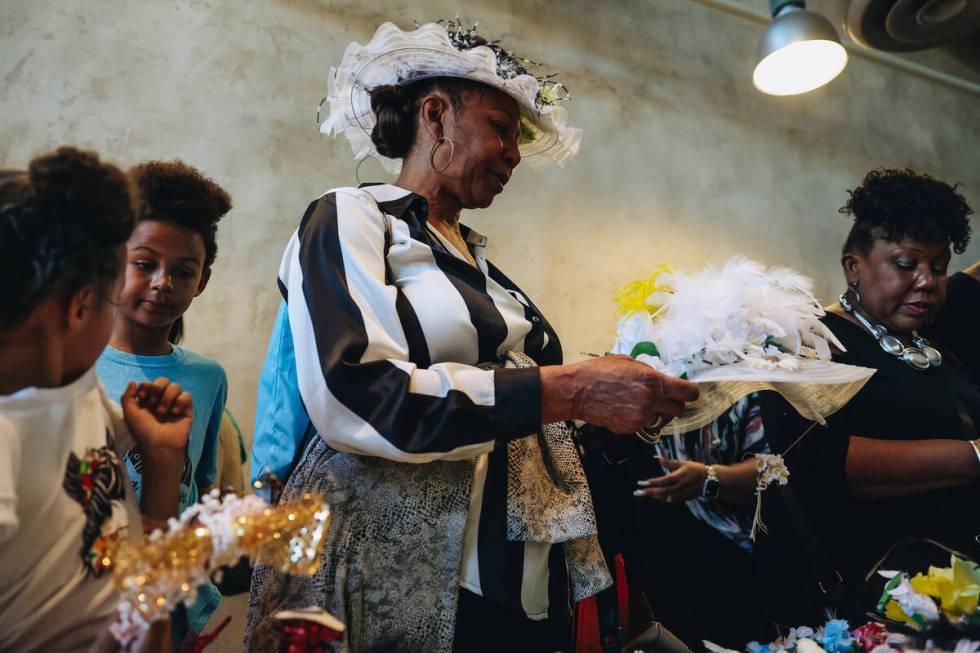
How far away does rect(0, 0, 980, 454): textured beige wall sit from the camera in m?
2.57

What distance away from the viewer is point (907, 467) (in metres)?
1.91

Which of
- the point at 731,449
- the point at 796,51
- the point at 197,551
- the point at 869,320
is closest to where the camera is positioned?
the point at 197,551

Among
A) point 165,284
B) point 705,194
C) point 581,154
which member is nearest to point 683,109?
point 705,194

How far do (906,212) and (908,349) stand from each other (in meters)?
0.43

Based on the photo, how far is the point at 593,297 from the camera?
11.2 feet

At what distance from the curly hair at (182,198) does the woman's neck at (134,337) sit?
231 millimetres

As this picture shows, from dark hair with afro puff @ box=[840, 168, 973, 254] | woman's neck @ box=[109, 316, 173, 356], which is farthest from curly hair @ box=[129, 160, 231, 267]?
dark hair with afro puff @ box=[840, 168, 973, 254]

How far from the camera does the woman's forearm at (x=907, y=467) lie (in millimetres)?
1904

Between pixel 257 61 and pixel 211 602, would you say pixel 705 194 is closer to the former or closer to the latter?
pixel 257 61

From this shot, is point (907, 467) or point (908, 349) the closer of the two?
point (907, 467)

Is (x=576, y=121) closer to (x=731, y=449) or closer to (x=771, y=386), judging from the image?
(x=731, y=449)

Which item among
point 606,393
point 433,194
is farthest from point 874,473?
point 433,194

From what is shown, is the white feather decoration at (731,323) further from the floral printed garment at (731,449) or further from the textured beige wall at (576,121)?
the textured beige wall at (576,121)

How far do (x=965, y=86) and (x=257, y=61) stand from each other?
4.51 m
